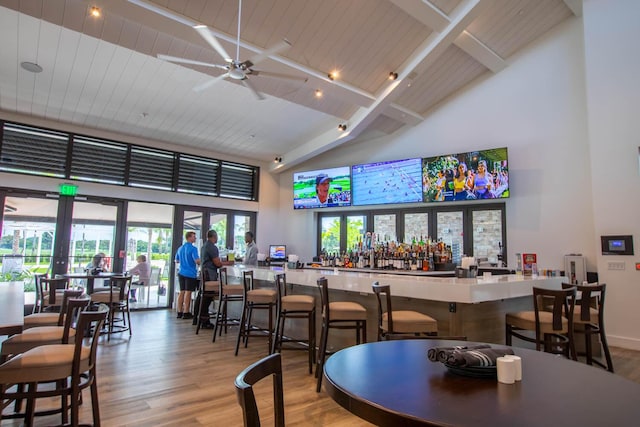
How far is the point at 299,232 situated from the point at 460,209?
4151mm

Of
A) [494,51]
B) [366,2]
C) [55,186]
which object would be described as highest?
[494,51]

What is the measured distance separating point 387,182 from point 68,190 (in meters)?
6.26

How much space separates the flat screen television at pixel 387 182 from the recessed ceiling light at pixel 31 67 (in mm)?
5668

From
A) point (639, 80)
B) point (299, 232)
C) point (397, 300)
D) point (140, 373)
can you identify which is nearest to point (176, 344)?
point (140, 373)

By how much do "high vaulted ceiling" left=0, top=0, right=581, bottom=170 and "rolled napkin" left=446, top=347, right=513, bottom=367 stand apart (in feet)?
12.0

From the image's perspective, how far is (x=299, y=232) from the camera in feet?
31.9

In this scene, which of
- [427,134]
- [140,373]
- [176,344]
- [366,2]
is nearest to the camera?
[140,373]

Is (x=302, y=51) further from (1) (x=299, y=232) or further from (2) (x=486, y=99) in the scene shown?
(1) (x=299, y=232)

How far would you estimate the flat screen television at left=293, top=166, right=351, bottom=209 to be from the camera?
27.1 feet

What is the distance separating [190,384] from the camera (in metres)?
3.53

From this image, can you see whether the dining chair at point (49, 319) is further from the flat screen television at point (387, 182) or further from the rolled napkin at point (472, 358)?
the flat screen television at point (387, 182)

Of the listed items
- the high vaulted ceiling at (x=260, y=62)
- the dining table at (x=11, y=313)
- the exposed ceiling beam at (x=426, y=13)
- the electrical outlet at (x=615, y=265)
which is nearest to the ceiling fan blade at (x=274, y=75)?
the high vaulted ceiling at (x=260, y=62)

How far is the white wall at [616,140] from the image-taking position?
17.6 ft

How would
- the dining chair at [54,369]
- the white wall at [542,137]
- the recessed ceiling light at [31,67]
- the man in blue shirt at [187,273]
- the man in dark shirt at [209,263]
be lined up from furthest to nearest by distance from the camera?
the man in blue shirt at [187,273] < the man in dark shirt at [209,263] < the white wall at [542,137] < the recessed ceiling light at [31,67] < the dining chair at [54,369]
